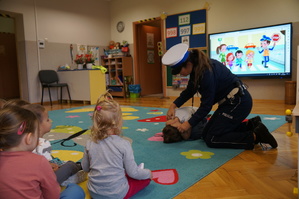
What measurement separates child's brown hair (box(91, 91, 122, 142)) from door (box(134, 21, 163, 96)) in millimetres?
5757

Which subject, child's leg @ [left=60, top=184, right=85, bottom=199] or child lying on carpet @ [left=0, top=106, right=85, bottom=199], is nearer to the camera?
child lying on carpet @ [left=0, top=106, right=85, bottom=199]

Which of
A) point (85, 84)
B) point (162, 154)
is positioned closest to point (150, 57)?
point (85, 84)

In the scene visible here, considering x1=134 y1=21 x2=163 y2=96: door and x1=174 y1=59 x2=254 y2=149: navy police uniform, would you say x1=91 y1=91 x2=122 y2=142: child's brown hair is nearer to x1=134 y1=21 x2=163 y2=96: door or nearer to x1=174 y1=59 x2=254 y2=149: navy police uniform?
x1=174 y1=59 x2=254 y2=149: navy police uniform

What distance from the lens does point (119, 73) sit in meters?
6.91

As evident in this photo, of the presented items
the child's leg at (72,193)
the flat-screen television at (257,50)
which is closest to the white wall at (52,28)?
the flat-screen television at (257,50)

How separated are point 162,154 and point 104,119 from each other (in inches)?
35.0

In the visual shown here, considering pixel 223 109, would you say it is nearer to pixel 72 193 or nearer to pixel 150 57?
pixel 72 193

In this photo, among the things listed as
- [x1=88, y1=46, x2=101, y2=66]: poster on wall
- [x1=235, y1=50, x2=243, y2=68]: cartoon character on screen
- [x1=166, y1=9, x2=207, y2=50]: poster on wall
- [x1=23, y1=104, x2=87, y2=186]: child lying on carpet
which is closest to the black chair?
[x1=88, y1=46, x2=101, y2=66]: poster on wall

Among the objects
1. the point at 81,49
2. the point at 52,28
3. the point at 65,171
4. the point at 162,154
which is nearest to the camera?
the point at 65,171

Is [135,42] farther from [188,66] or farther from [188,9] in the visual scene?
[188,66]

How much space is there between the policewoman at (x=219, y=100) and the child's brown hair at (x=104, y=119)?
866mm

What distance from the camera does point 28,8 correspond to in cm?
560

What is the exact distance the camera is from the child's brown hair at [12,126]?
2.68ft

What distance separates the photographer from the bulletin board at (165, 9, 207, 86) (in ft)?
18.1
